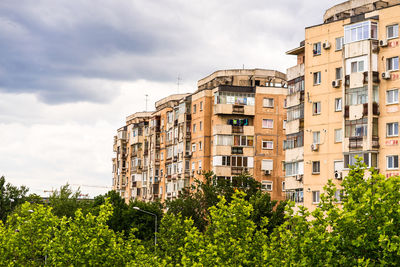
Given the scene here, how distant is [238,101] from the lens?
277ft

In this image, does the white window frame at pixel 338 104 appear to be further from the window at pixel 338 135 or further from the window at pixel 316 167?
the window at pixel 316 167

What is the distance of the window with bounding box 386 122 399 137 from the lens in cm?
5453

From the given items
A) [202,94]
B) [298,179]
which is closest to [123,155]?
[202,94]

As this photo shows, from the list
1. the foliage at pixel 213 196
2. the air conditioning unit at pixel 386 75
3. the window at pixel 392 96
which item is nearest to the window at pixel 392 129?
the window at pixel 392 96

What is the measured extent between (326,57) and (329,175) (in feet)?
33.1

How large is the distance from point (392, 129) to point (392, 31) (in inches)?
302

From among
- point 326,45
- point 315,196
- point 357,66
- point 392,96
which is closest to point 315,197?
point 315,196

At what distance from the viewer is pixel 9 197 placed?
114 metres

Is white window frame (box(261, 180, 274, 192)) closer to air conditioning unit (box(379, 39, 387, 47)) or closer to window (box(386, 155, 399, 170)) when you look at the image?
window (box(386, 155, 399, 170))

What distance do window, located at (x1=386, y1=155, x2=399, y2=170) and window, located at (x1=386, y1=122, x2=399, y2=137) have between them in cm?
181

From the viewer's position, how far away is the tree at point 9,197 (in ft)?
366

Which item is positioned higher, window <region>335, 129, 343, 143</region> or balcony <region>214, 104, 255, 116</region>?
balcony <region>214, 104, 255, 116</region>

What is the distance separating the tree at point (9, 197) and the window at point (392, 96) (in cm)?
7193

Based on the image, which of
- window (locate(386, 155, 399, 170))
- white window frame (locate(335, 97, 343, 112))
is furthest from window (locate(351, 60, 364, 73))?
window (locate(386, 155, 399, 170))
